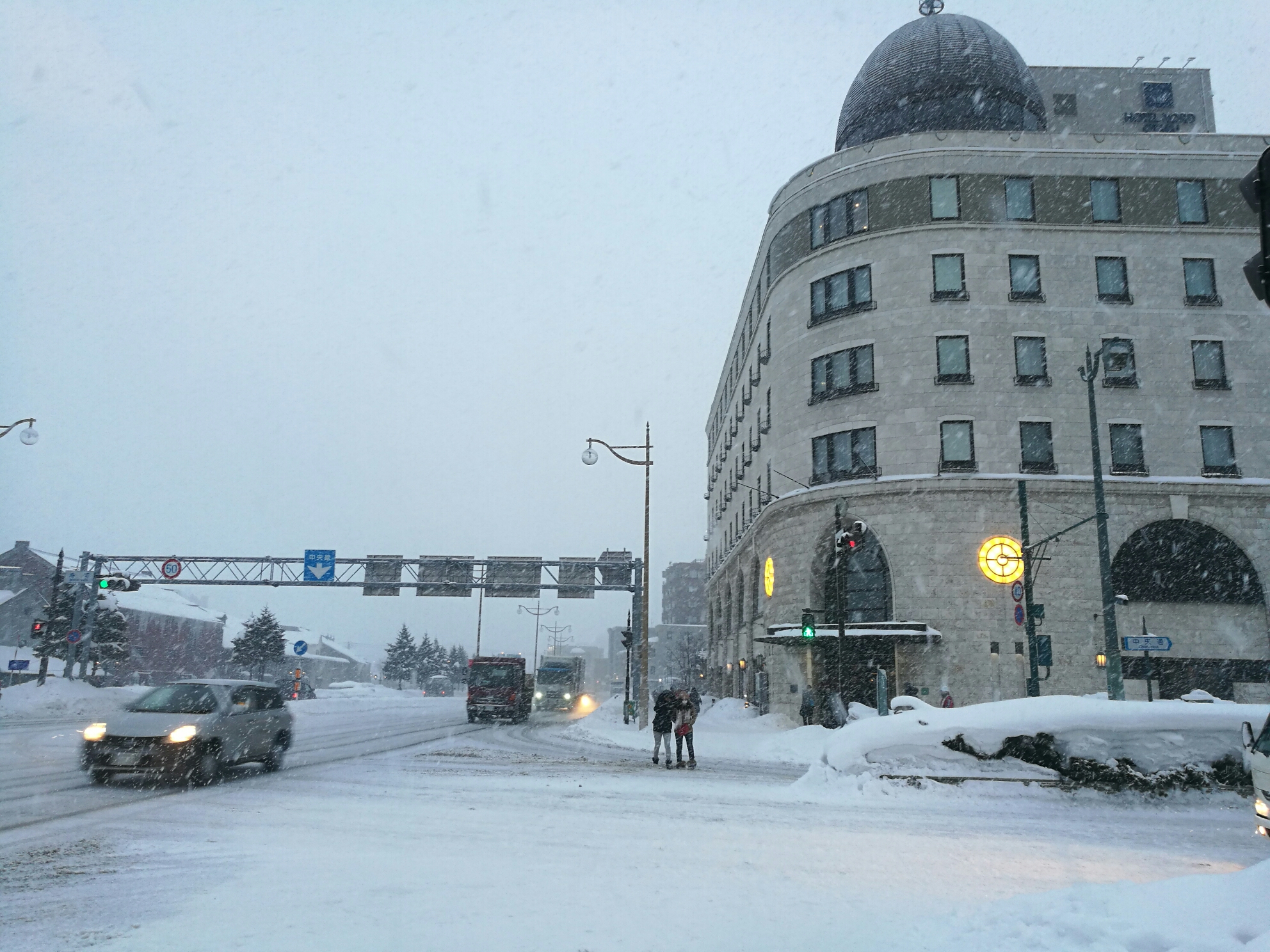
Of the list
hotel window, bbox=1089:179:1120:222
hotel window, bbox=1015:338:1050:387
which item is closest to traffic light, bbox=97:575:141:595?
hotel window, bbox=1015:338:1050:387

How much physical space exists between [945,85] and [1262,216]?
119 ft

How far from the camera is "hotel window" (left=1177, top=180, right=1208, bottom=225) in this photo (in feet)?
102

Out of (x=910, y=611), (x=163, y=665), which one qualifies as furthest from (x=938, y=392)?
(x=163, y=665)

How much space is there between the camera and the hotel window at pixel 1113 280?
1208 inches

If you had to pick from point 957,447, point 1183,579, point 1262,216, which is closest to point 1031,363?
point 957,447

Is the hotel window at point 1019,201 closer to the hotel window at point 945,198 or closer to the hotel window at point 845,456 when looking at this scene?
the hotel window at point 945,198

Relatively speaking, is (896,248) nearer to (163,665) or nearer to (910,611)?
(910,611)

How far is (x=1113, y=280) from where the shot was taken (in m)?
31.0

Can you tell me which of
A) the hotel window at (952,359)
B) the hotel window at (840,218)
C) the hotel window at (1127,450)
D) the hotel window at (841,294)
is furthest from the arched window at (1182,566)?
the hotel window at (840,218)

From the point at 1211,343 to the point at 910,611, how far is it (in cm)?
1514

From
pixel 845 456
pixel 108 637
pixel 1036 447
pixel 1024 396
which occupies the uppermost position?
pixel 1024 396

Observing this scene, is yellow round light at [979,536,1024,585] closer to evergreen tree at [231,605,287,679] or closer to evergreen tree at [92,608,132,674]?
evergreen tree at [92,608,132,674]

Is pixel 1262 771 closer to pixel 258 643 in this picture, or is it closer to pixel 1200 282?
pixel 1200 282

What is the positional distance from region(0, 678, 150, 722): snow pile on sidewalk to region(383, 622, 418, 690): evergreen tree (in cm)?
6699
